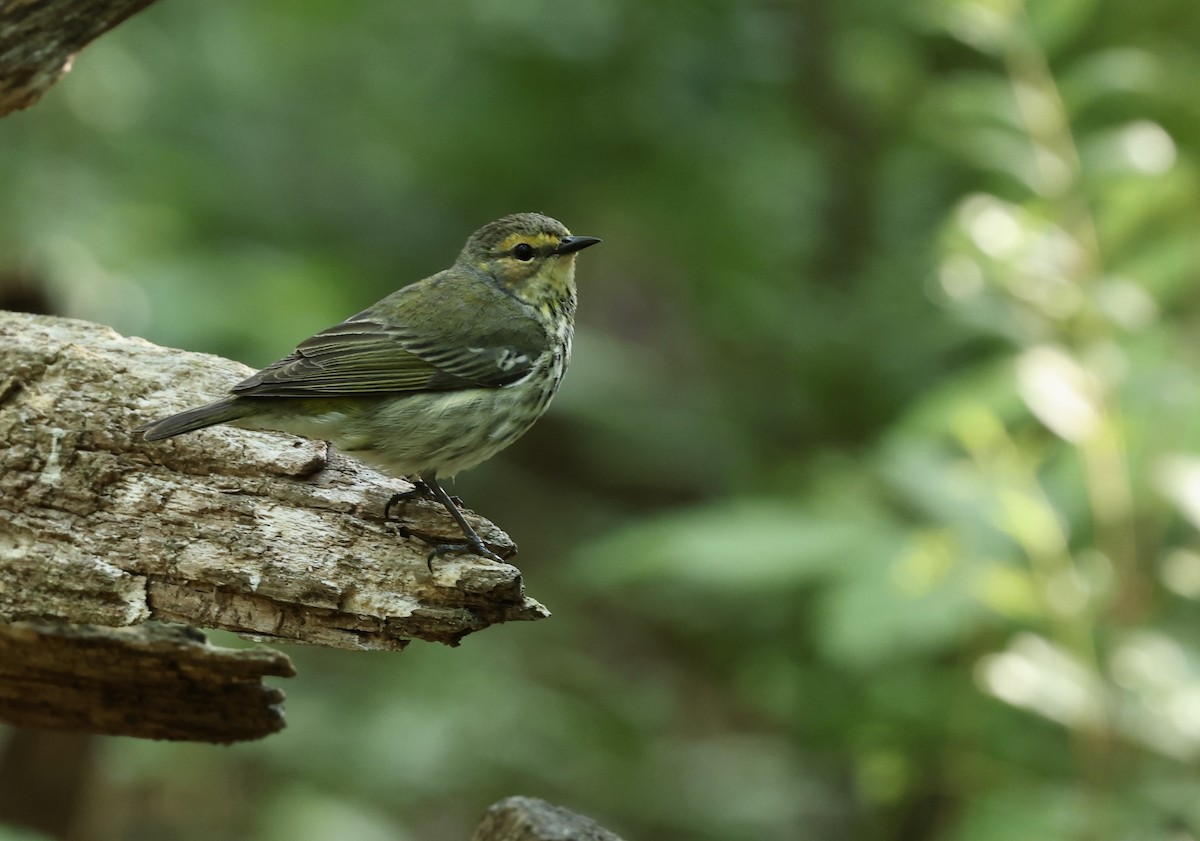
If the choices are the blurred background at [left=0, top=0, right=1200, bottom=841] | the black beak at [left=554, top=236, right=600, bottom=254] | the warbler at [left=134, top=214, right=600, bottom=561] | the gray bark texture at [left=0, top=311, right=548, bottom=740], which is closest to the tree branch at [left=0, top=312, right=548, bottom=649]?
the gray bark texture at [left=0, top=311, right=548, bottom=740]

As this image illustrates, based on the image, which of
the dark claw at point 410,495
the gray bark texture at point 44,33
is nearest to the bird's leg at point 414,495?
the dark claw at point 410,495

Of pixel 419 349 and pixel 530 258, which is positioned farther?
pixel 530 258

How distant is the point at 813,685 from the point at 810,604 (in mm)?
448

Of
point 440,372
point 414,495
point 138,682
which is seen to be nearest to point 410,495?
point 414,495

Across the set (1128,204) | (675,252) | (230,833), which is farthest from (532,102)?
(230,833)

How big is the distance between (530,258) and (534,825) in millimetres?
3059

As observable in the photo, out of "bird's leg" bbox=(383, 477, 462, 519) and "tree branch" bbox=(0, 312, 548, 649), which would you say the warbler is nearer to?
"bird's leg" bbox=(383, 477, 462, 519)

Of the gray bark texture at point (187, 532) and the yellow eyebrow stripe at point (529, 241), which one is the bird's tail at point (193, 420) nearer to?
the gray bark texture at point (187, 532)

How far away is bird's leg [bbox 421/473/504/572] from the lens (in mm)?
3345

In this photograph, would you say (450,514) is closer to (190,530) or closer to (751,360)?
(190,530)

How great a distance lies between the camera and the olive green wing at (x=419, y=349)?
4133 mm

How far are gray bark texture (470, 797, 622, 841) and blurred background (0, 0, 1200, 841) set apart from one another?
1.75 meters

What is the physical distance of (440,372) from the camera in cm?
441

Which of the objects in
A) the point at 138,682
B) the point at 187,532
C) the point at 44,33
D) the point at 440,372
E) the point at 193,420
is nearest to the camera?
the point at 187,532
